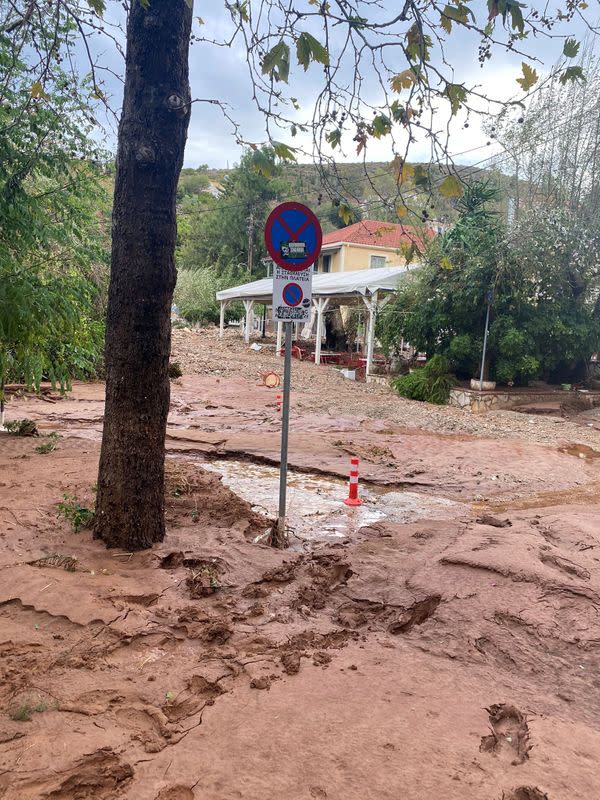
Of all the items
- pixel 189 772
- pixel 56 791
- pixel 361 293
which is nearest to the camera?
pixel 56 791

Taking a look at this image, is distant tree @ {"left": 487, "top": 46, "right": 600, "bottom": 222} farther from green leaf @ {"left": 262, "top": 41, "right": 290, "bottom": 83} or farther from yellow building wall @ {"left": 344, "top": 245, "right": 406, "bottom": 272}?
yellow building wall @ {"left": 344, "top": 245, "right": 406, "bottom": 272}

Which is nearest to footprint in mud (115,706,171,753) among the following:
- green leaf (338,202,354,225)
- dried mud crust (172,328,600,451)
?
green leaf (338,202,354,225)

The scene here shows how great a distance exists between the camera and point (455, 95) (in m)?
3.63

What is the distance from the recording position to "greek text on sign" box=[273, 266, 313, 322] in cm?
501

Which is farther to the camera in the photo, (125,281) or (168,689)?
(125,281)

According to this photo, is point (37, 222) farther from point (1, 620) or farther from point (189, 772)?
point (189, 772)

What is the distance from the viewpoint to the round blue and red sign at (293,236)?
194 inches

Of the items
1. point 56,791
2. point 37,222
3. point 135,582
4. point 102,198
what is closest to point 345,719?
point 56,791

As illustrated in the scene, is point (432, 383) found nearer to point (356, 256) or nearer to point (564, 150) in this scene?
point (564, 150)

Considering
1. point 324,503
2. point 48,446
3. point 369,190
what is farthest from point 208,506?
point 48,446

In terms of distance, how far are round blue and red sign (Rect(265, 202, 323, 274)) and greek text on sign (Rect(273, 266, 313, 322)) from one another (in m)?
0.06

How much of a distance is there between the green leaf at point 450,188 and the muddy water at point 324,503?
3.29m

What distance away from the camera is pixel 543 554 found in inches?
185

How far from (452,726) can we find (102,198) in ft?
29.5
